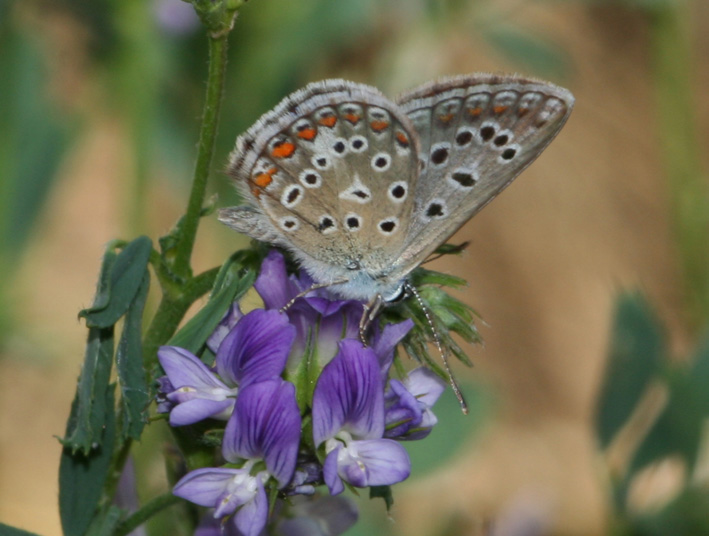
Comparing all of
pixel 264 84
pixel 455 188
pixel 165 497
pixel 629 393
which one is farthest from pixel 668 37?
pixel 165 497

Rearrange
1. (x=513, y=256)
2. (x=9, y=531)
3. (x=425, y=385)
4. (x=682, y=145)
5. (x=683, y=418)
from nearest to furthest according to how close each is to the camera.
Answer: (x=9, y=531) < (x=425, y=385) < (x=683, y=418) < (x=682, y=145) < (x=513, y=256)

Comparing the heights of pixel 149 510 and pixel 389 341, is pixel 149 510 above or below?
below

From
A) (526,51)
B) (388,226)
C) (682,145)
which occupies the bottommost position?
(388,226)

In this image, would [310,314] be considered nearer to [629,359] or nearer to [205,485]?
[205,485]

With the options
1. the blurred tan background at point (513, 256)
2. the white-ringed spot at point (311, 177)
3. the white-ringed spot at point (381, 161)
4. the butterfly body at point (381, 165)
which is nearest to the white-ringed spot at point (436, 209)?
the butterfly body at point (381, 165)

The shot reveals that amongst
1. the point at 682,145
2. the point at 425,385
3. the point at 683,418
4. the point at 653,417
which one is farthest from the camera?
the point at 682,145

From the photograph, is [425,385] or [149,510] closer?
[149,510]

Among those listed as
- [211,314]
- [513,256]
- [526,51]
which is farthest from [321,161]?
[513,256]

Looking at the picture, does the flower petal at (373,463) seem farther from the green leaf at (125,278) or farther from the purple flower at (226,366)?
the green leaf at (125,278)
